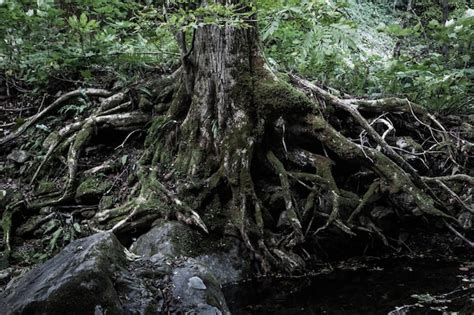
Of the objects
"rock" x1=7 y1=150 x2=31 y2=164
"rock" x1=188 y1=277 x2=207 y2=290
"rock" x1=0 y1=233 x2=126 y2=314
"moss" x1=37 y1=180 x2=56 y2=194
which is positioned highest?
"rock" x1=0 y1=233 x2=126 y2=314

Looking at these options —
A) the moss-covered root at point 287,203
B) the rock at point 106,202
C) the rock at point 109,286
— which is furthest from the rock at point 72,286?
the rock at point 106,202

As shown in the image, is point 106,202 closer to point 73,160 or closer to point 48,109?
point 73,160

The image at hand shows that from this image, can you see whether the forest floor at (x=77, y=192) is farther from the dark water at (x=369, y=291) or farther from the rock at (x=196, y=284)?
the rock at (x=196, y=284)

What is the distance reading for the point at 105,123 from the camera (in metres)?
6.98

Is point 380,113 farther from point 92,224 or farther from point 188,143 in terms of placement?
point 92,224

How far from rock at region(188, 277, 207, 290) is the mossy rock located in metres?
3.40

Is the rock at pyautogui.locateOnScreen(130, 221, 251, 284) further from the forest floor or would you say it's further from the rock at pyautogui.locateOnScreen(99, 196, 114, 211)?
the rock at pyautogui.locateOnScreen(99, 196, 114, 211)

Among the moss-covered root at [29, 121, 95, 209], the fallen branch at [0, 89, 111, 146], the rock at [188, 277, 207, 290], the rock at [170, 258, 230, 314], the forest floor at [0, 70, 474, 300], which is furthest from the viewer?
the fallen branch at [0, 89, 111, 146]

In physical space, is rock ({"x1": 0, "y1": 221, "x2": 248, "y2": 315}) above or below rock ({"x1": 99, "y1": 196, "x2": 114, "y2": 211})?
above

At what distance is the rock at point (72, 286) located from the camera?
112 inches

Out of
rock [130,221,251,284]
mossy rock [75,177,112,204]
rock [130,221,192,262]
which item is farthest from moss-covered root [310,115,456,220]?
mossy rock [75,177,112,204]

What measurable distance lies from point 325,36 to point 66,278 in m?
3.13

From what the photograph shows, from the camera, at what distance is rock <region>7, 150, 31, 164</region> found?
23.2 feet

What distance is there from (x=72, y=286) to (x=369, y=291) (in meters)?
3.26
